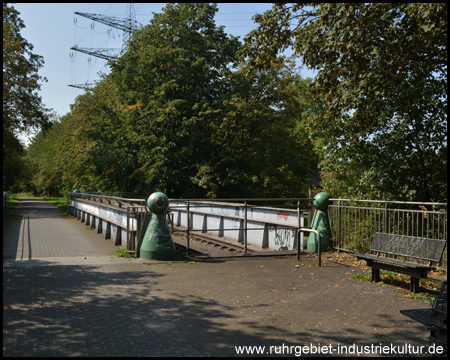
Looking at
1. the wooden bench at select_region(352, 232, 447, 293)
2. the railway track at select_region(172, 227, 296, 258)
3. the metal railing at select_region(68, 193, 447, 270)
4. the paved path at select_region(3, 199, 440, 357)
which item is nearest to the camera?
the paved path at select_region(3, 199, 440, 357)

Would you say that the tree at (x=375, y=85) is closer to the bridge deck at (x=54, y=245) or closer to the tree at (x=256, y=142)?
the bridge deck at (x=54, y=245)

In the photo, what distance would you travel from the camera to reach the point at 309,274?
890cm

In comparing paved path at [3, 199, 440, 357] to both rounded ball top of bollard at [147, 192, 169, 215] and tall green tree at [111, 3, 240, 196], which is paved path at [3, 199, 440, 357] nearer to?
rounded ball top of bollard at [147, 192, 169, 215]

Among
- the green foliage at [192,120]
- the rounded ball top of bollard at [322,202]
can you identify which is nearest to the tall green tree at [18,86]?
the green foliage at [192,120]

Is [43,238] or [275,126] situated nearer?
[43,238]

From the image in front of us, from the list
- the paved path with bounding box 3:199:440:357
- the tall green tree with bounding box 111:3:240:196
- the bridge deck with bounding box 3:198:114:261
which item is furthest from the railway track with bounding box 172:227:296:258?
the tall green tree with bounding box 111:3:240:196

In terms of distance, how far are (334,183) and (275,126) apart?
1531 cm

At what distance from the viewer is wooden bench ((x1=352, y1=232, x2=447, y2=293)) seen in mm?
7336

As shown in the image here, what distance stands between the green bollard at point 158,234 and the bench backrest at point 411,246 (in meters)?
4.55

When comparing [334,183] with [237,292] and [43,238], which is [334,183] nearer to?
[237,292]

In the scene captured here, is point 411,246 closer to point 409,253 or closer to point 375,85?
point 409,253

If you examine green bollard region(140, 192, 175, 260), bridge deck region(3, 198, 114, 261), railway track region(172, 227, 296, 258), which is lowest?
bridge deck region(3, 198, 114, 261)

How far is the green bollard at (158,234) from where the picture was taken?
10195mm

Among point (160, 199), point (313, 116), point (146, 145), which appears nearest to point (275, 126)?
point (146, 145)
